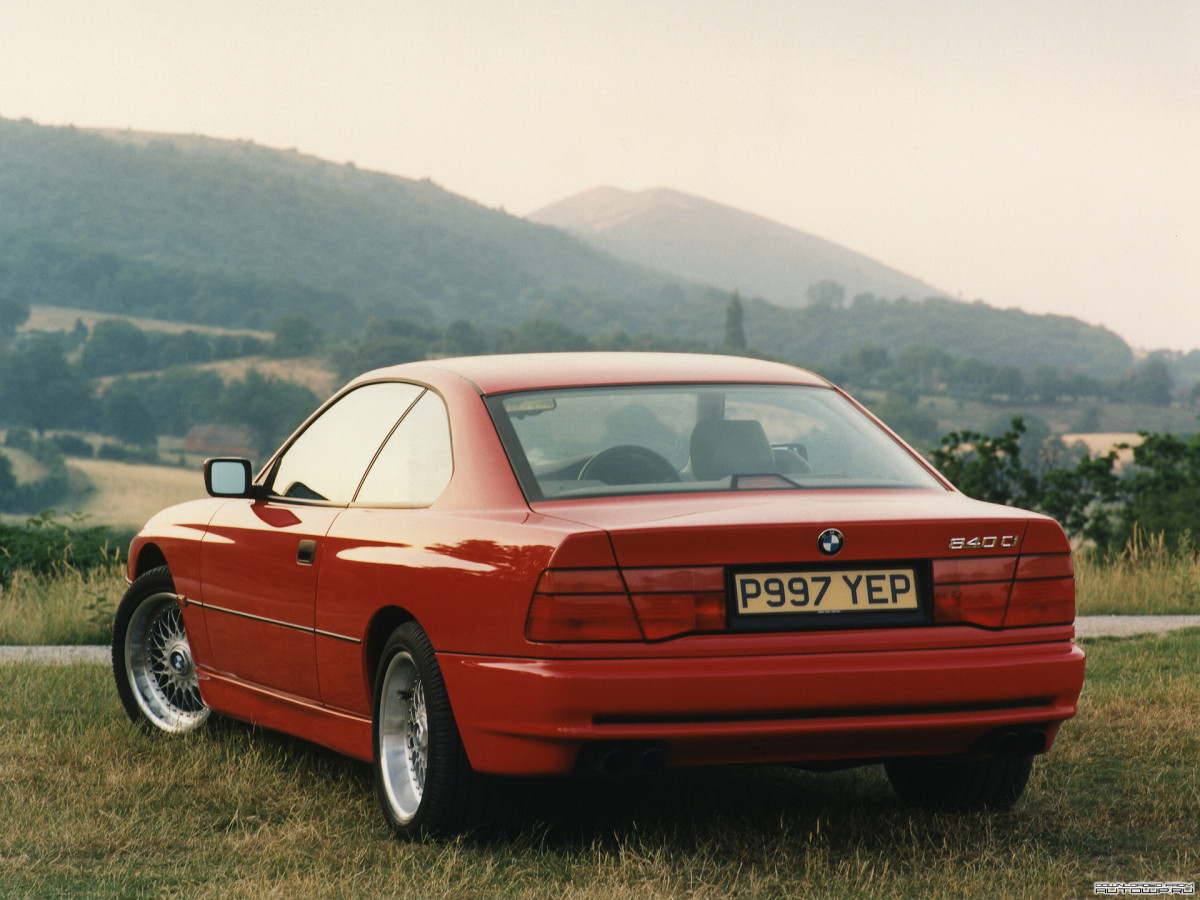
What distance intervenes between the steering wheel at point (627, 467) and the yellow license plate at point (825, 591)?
24.8 inches

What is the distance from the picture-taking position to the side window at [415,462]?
15.1 feet

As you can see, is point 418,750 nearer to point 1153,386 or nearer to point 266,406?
point 266,406

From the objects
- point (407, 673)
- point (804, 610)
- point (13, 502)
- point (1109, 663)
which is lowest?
point (13, 502)

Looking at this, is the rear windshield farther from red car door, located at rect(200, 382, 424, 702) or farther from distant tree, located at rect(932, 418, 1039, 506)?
distant tree, located at rect(932, 418, 1039, 506)

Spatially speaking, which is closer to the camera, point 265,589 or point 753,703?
point 753,703

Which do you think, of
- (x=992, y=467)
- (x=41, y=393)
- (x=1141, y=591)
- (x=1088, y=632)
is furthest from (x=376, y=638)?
(x=41, y=393)

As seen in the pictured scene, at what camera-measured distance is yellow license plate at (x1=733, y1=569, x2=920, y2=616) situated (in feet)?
12.7

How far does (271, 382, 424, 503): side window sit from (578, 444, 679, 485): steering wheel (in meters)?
0.84

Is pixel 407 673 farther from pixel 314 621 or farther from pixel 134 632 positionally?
pixel 134 632

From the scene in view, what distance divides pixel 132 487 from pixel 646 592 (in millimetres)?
112907

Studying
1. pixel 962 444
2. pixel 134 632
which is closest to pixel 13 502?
pixel 962 444

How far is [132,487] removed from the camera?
111 meters

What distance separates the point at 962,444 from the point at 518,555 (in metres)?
20.1

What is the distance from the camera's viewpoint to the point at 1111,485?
21.6m
